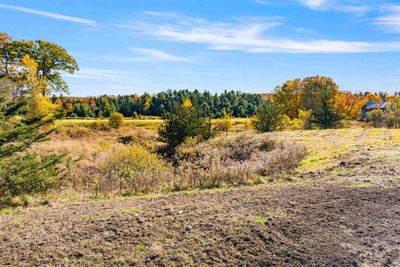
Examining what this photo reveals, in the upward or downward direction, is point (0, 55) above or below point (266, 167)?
above

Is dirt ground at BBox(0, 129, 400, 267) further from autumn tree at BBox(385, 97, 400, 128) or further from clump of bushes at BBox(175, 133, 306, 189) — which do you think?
autumn tree at BBox(385, 97, 400, 128)

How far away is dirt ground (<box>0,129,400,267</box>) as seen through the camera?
13.5 ft

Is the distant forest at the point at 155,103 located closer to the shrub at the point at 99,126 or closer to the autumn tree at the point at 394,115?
the shrub at the point at 99,126

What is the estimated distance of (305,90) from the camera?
143ft

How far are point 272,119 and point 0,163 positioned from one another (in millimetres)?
22072

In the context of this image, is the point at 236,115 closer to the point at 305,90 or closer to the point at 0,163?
the point at 305,90

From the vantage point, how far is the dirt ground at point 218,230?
4.10 metres

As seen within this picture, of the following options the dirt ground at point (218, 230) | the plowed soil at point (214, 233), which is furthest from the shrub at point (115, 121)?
the plowed soil at point (214, 233)

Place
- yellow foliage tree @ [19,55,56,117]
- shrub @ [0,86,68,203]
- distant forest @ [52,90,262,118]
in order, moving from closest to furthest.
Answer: shrub @ [0,86,68,203] < yellow foliage tree @ [19,55,56,117] < distant forest @ [52,90,262,118]

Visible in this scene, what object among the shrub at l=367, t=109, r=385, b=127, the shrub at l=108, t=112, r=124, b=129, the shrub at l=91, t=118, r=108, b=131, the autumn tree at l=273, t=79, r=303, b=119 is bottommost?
the shrub at l=91, t=118, r=108, b=131

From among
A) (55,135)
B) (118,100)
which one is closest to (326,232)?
(55,135)

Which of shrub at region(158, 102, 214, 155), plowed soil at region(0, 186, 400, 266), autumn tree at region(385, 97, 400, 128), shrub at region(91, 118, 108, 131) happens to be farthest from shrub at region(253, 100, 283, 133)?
plowed soil at region(0, 186, 400, 266)

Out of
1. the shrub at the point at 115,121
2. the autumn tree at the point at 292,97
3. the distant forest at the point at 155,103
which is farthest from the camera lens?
the distant forest at the point at 155,103

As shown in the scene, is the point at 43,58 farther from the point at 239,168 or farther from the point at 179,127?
the point at 239,168
